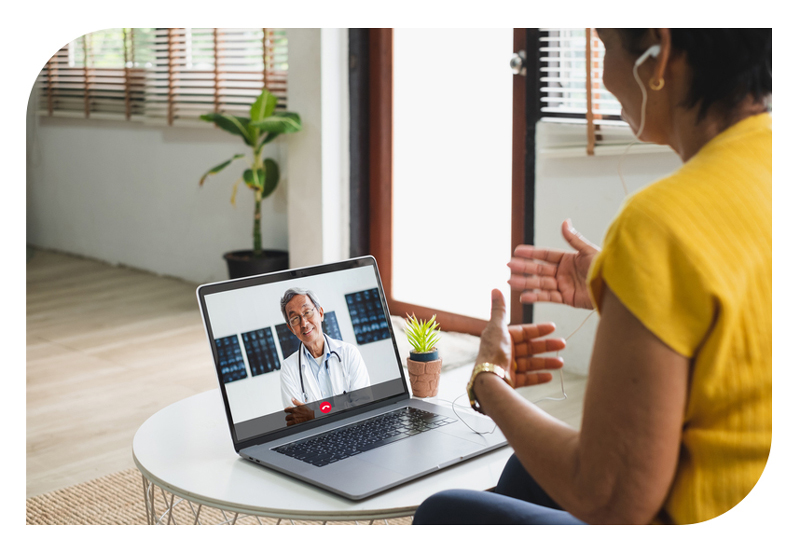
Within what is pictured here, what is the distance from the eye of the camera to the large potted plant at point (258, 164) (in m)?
3.66

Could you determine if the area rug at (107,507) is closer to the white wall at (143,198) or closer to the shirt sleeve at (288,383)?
the shirt sleeve at (288,383)

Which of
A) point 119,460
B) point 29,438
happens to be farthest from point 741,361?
point 29,438

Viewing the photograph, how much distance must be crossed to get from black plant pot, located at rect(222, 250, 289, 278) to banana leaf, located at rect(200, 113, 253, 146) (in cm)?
54

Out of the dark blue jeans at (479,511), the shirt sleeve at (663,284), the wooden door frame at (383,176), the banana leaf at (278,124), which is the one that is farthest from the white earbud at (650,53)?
the banana leaf at (278,124)

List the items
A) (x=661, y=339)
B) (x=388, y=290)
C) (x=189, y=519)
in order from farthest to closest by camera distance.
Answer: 1. (x=388, y=290)
2. (x=189, y=519)
3. (x=661, y=339)

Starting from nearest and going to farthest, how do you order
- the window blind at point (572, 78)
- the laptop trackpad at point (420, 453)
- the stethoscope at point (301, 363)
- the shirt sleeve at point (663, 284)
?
the shirt sleeve at point (663, 284), the laptop trackpad at point (420, 453), the stethoscope at point (301, 363), the window blind at point (572, 78)

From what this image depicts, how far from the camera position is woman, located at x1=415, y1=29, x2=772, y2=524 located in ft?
2.20

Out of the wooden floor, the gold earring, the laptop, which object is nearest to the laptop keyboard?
the laptop

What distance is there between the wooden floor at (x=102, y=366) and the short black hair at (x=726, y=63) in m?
1.91

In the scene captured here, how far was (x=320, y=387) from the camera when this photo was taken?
1.16m

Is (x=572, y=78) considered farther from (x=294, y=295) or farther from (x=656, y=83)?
(x=656, y=83)

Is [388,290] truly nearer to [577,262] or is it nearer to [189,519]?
[189,519]
